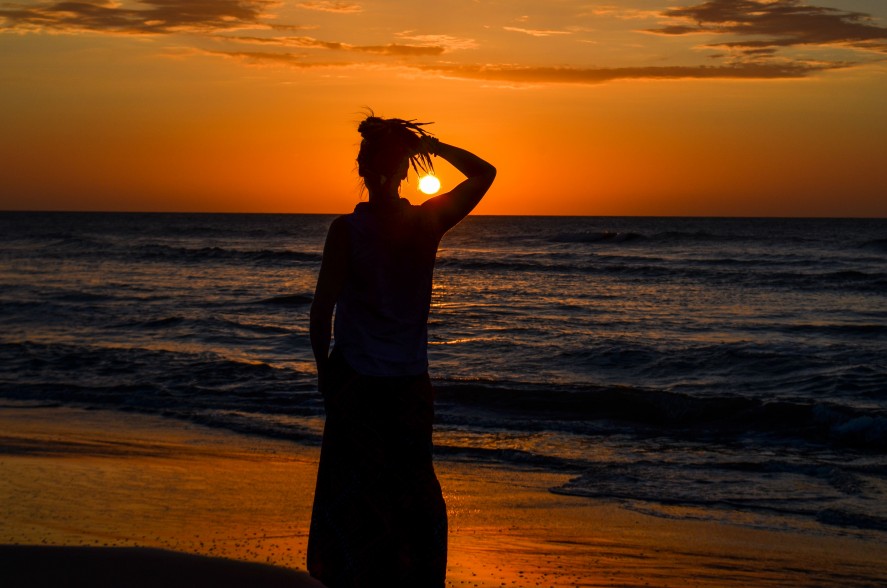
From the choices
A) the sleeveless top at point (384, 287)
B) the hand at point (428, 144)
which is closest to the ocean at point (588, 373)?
the sleeveless top at point (384, 287)

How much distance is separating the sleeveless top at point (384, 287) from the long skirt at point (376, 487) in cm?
6

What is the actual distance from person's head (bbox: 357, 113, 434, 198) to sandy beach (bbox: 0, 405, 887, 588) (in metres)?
2.45

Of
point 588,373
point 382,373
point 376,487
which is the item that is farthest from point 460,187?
point 588,373

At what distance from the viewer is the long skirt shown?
3143mm

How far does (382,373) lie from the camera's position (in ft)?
10.2

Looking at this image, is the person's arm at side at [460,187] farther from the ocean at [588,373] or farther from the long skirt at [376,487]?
the ocean at [588,373]

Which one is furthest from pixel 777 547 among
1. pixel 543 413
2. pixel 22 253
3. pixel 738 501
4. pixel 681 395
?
pixel 22 253

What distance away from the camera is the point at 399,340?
10.2 ft

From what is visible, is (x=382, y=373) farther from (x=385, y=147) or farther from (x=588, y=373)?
(x=588, y=373)

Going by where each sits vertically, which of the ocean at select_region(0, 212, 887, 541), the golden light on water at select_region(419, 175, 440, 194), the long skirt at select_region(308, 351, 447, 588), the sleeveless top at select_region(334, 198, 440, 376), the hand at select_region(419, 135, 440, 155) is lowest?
the ocean at select_region(0, 212, 887, 541)

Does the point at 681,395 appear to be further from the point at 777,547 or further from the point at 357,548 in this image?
the point at 357,548

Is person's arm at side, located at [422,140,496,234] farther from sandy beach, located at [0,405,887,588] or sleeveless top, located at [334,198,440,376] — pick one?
sandy beach, located at [0,405,887,588]

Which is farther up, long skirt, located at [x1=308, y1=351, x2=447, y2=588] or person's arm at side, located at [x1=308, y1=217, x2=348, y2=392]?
person's arm at side, located at [x1=308, y1=217, x2=348, y2=392]

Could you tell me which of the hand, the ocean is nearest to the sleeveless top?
the hand
